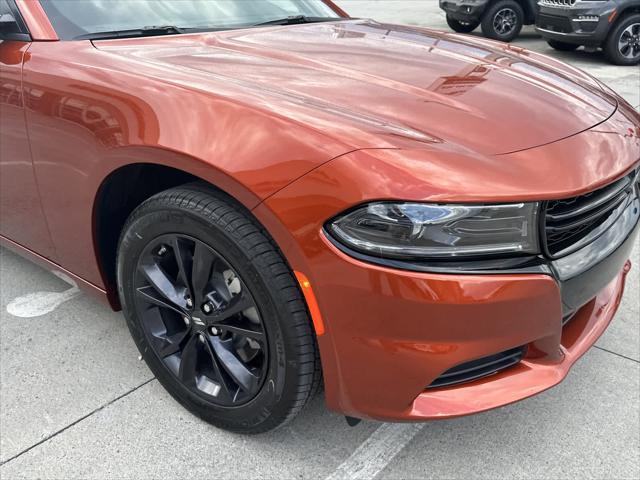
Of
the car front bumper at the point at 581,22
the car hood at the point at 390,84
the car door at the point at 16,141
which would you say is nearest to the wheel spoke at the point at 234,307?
the car hood at the point at 390,84

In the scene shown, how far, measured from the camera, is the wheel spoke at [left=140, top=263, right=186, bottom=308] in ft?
6.55

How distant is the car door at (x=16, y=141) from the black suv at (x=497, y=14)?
991cm

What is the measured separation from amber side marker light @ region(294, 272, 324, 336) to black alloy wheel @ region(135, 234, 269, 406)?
0.21 m

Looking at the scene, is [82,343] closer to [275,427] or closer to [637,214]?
[275,427]

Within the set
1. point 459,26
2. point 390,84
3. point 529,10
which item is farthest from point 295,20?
point 459,26

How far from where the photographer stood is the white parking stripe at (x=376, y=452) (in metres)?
1.93

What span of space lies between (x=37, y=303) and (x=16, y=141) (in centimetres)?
96

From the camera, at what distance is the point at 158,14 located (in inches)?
98.3

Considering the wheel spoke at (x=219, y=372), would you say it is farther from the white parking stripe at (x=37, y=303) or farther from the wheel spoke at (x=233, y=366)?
the white parking stripe at (x=37, y=303)

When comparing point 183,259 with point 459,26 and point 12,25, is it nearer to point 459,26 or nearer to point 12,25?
point 12,25

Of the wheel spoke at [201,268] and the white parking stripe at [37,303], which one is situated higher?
the wheel spoke at [201,268]

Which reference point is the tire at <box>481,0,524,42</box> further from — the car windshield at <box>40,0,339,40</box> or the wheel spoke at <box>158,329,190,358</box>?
the wheel spoke at <box>158,329,190,358</box>

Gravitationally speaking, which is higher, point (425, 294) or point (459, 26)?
point (425, 294)

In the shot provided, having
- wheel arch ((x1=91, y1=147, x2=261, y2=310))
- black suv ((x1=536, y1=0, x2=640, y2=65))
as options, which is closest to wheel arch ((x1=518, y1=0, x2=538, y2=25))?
black suv ((x1=536, y1=0, x2=640, y2=65))
